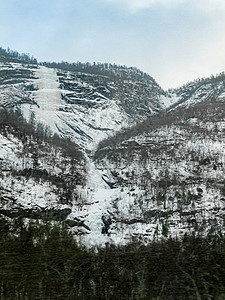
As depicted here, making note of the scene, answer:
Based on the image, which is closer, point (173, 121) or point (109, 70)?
point (173, 121)

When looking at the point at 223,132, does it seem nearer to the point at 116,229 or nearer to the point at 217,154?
the point at 217,154

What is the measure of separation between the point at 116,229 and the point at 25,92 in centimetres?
9508

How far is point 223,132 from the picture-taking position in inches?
2771

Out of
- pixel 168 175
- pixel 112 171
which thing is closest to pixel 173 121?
pixel 112 171

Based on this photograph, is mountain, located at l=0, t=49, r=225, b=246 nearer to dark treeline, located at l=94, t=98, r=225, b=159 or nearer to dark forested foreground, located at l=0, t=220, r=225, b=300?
dark treeline, located at l=94, t=98, r=225, b=159

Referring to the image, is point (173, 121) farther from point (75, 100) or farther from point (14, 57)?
point (14, 57)

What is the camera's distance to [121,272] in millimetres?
3324

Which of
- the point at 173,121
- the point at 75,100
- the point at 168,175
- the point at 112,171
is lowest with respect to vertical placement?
the point at 168,175

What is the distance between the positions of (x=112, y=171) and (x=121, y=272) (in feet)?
181

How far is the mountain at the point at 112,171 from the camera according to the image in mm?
33875

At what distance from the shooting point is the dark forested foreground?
3.10 meters

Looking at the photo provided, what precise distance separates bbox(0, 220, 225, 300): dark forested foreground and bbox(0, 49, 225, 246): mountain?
0.55 meters

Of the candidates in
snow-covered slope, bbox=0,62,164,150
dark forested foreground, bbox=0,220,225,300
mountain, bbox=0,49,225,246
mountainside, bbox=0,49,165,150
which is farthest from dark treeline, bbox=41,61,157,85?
dark forested foreground, bbox=0,220,225,300

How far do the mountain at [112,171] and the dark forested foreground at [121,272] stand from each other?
555 millimetres
